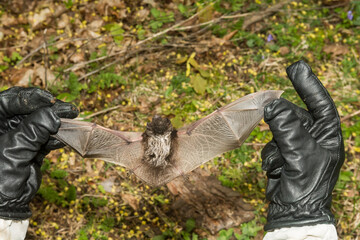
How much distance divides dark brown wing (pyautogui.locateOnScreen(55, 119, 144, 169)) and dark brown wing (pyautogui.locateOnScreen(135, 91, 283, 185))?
15cm

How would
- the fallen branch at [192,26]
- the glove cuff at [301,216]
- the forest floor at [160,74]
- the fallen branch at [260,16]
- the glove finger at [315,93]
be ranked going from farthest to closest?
the fallen branch at [260,16] → the fallen branch at [192,26] → the forest floor at [160,74] → the glove finger at [315,93] → the glove cuff at [301,216]

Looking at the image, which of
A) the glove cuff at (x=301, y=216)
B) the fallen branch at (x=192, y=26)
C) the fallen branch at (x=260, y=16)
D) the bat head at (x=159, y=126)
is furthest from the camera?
the fallen branch at (x=260, y=16)

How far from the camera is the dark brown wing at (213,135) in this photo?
317cm

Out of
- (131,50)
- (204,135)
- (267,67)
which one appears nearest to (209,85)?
(267,67)

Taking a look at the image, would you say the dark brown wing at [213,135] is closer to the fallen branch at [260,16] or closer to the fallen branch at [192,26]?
the fallen branch at [192,26]

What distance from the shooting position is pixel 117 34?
19.2ft

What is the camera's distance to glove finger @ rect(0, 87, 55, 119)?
3.23 m

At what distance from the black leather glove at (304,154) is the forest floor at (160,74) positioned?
1.66 meters

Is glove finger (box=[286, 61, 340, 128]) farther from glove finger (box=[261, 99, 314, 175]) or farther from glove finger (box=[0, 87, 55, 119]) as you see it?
glove finger (box=[0, 87, 55, 119])

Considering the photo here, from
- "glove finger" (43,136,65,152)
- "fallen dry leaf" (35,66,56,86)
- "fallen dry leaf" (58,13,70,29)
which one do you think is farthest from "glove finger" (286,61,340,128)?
"fallen dry leaf" (58,13,70,29)

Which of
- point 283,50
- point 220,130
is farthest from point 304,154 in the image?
point 283,50

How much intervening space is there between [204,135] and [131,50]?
2904mm

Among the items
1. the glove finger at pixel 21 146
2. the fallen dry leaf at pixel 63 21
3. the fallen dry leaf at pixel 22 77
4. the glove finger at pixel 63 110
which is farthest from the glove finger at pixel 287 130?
the fallen dry leaf at pixel 63 21

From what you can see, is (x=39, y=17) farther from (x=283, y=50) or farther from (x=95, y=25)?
(x=283, y=50)
